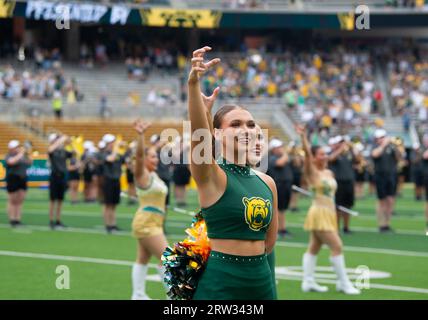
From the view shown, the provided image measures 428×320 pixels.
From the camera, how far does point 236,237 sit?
5.51 m

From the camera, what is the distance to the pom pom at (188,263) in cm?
574

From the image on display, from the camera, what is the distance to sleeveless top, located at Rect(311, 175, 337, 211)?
1251cm

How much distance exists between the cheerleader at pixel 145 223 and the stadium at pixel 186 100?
4.12m

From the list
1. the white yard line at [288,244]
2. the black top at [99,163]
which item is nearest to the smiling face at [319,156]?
the white yard line at [288,244]

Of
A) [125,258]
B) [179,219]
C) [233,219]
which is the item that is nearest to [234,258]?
[233,219]

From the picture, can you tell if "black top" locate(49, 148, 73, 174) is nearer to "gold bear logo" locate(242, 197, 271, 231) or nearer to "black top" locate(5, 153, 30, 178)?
"black top" locate(5, 153, 30, 178)

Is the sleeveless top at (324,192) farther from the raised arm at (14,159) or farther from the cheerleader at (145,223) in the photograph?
the raised arm at (14,159)

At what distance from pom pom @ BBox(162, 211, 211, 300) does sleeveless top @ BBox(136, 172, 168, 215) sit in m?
4.81

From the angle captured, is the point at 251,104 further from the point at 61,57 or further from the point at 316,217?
the point at 316,217

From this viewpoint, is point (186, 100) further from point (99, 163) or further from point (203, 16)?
point (99, 163)

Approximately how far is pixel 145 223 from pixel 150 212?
184mm

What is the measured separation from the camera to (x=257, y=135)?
5527 millimetres

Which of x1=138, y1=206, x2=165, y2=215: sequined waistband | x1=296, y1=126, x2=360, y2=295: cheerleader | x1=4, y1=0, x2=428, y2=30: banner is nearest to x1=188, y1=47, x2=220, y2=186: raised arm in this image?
x1=138, y1=206, x2=165, y2=215: sequined waistband
